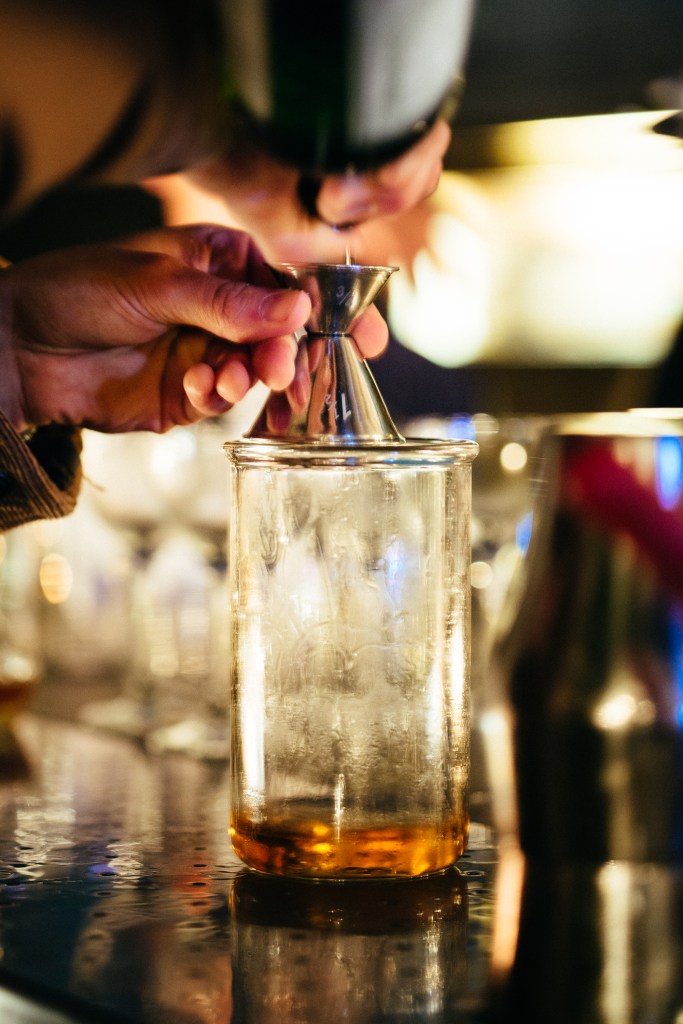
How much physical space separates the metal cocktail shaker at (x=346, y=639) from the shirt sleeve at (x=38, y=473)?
0.50ft

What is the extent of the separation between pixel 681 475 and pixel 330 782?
9.4 inches

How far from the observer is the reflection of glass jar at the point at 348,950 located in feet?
1.40

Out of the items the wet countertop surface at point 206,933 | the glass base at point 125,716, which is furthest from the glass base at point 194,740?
the wet countertop surface at point 206,933

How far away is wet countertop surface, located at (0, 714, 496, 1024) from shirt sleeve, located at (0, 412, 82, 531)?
0.53 feet

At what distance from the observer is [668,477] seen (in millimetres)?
641

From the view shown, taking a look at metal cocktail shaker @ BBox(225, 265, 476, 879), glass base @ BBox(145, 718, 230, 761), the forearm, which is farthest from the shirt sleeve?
glass base @ BBox(145, 718, 230, 761)

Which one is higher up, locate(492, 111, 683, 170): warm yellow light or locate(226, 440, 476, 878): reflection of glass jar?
locate(492, 111, 683, 170): warm yellow light

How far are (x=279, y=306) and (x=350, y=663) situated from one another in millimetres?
152

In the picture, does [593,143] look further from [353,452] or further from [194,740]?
[194,740]

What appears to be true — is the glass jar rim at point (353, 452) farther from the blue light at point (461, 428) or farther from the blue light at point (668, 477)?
the blue light at point (461, 428)

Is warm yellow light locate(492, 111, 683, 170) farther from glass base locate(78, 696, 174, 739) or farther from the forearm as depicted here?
glass base locate(78, 696, 174, 739)

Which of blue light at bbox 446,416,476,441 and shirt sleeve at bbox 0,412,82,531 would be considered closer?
shirt sleeve at bbox 0,412,82,531

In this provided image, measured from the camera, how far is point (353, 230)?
2.42 ft

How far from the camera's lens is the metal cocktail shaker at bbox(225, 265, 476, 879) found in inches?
20.9
